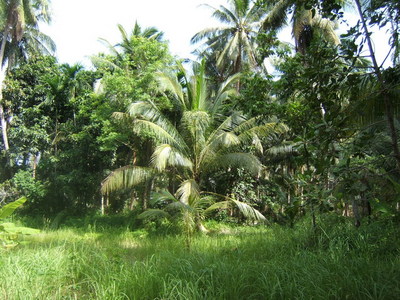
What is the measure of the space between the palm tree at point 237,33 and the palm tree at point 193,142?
5.31 m

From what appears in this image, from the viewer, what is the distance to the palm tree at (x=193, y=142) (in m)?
10.2

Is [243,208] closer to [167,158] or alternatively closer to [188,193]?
[188,193]

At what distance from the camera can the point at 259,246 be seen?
614 centimetres

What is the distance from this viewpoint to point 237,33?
55.1 feet

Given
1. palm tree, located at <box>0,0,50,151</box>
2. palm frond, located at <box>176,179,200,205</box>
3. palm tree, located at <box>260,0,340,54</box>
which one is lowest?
palm frond, located at <box>176,179,200,205</box>

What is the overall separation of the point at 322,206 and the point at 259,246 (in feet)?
11.9

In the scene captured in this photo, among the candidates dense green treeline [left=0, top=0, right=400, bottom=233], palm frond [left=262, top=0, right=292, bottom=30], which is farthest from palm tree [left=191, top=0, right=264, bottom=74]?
palm frond [left=262, top=0, right=292, bottom=30]

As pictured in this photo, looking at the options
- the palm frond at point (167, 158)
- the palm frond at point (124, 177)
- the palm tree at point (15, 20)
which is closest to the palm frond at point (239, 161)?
the palm frond at point (167, 158)

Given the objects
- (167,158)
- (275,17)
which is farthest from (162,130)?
(275,17)

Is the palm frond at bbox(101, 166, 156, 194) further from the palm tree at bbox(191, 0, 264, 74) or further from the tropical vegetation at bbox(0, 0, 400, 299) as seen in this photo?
the palm tree at bbox(191, 0, 264, 74)

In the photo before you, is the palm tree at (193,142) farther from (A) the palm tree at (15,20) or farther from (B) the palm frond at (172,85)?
(A) the palm tree at (15,20)

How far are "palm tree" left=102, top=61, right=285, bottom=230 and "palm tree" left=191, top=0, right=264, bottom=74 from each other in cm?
531

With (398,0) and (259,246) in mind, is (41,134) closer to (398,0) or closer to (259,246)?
(259,246)

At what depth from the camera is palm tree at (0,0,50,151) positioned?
16344mm
